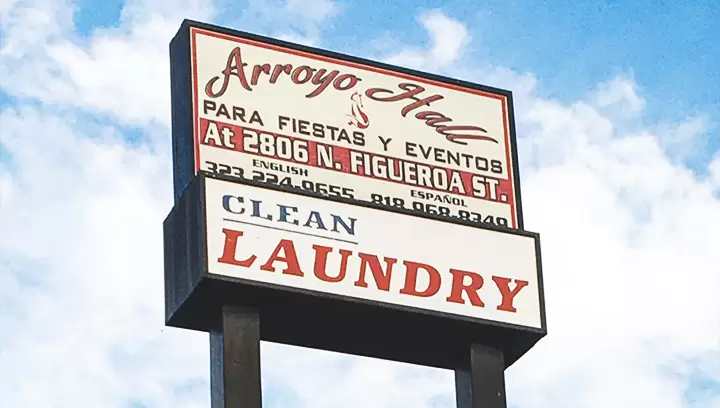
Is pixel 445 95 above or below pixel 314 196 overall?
above

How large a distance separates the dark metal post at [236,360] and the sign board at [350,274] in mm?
194

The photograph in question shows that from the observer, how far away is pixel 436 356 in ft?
71.0

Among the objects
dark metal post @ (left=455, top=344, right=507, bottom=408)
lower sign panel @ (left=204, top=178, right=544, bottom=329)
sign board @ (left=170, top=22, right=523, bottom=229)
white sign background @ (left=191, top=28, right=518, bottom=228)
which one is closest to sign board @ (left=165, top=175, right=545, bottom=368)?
lower sign panel @ (left=204, top=178, right=544, bottom=329)

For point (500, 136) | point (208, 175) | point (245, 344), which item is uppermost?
point (500, 136)

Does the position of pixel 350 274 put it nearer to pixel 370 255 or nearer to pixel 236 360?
pixel 370 255

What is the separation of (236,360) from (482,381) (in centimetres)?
281

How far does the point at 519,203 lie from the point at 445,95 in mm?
1461

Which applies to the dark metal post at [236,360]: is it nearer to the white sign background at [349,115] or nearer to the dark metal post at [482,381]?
the white sign background at [349,115]

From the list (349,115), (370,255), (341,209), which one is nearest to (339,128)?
(349,115)

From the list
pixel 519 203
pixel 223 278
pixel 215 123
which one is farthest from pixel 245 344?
pixel 519 203

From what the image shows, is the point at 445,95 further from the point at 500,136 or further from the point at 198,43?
the point at 198,43

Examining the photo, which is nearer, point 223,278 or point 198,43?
point 223,278

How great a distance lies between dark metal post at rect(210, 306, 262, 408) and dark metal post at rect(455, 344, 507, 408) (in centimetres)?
240

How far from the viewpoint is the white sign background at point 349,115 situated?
69.4ft
